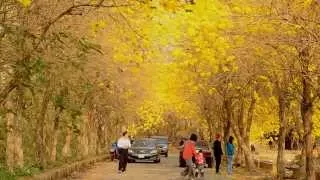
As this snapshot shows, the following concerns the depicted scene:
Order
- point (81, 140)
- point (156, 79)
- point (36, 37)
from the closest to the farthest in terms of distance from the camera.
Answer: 1. point (36, 37)
2. point (81, 140)
3. point (156, 79)

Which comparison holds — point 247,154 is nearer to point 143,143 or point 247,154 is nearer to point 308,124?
point 143,143

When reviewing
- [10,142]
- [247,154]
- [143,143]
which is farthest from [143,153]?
[10,142]

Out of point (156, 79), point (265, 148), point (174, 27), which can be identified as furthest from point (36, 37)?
point (265, 148)

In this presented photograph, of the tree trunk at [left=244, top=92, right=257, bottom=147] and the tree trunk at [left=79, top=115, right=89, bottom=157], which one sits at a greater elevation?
the tree trunk at [left=244, top=92, right=257, bottom=147]

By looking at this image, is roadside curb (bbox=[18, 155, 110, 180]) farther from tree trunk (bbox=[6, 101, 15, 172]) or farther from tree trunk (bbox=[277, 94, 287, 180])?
tree trunk (bbox=[277, 94, 287, 180])

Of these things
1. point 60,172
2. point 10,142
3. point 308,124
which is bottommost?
point 60,172

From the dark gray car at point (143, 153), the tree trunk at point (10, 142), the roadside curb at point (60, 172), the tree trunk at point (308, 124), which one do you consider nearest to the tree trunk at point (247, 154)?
the roadside curb at point (60, 172)

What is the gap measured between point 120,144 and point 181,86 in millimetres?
15544

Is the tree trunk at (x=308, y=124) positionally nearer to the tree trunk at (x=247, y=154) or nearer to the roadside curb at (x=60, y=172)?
the roadside curb at (x=60, y=172)

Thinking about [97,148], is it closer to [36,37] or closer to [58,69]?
[58,69]

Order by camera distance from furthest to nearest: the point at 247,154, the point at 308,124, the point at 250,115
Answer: the point at 250,115
the point at 247,154
the point at 308,124

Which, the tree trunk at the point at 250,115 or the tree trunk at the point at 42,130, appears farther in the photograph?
the tree trunk at the point at 250,115

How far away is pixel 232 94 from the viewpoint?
39031mm

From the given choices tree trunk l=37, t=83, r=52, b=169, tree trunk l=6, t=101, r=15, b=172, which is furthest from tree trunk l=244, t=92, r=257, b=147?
tree trunk l=6, t=101, r=15, b=172
